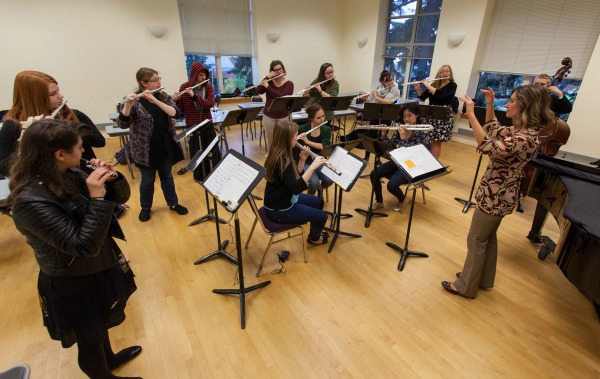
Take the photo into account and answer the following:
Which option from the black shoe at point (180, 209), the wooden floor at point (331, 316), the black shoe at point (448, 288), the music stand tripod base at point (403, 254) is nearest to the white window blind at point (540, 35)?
the wooden floor at point (331, 316)

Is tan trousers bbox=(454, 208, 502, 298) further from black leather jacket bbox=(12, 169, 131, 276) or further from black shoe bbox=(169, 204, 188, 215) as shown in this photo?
black shoe bbox=(169, 204, 188, 215)

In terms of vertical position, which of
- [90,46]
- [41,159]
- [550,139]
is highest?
[90,46]

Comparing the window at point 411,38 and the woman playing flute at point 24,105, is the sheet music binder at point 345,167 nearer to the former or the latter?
the woman playing flute at point 24,105

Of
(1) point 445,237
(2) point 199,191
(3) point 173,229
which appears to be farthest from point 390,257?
(2) point 199,191

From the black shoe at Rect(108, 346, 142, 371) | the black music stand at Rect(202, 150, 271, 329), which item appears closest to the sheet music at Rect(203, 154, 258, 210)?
the black music stand at Rect(202, 150, 271, 329)

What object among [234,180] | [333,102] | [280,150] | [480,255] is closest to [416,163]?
[480,255]

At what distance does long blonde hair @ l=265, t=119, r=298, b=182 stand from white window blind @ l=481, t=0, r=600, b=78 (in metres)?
5.43

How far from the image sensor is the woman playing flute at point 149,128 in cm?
292

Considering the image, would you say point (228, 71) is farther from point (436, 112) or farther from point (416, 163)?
point (416, 163)

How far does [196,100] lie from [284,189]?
211 cm

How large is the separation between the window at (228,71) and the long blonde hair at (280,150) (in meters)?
5.51

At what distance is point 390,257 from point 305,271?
0.83m

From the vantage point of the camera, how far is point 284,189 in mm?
2504

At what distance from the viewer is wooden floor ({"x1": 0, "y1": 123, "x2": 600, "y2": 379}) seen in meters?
1.96
